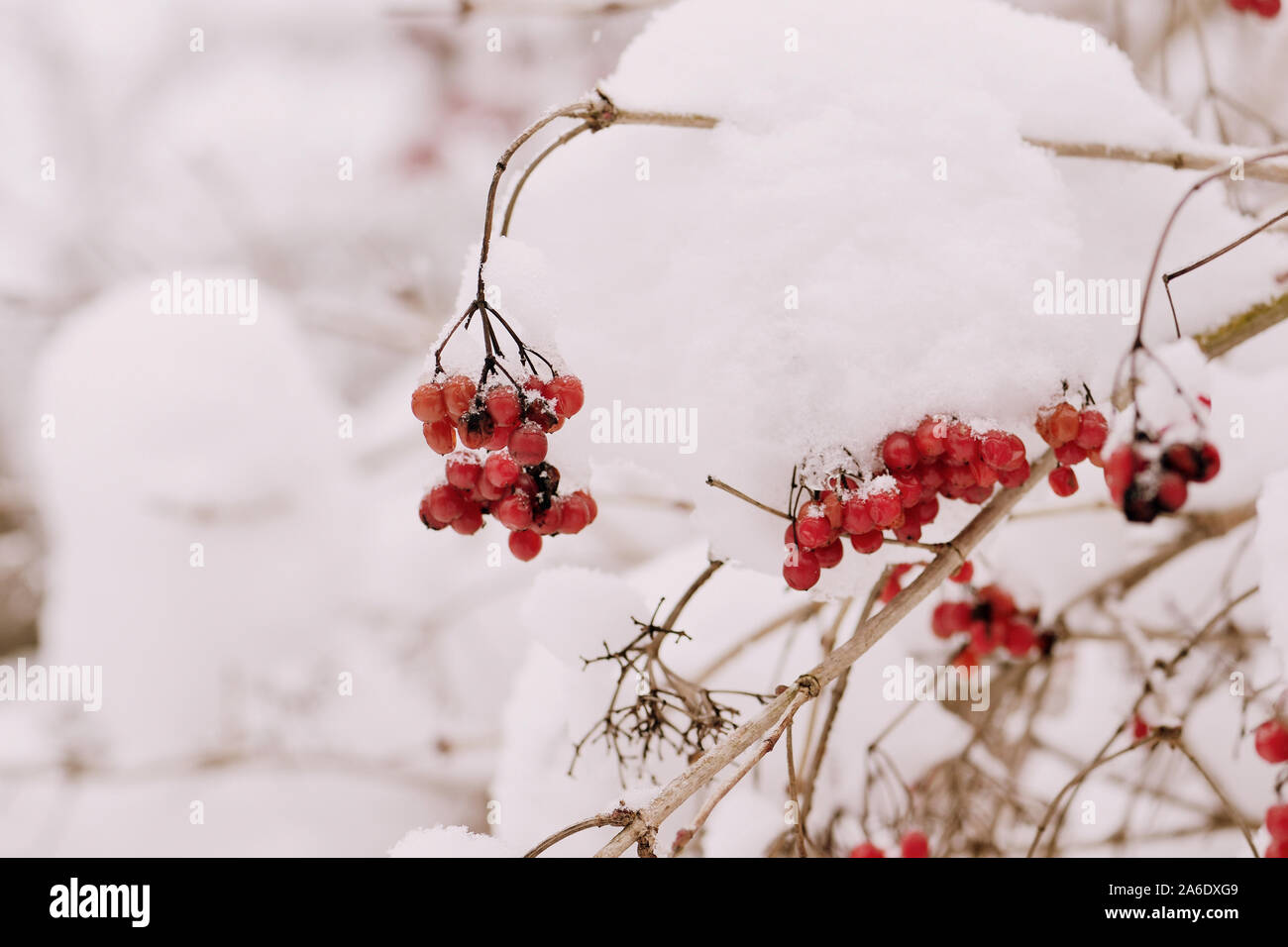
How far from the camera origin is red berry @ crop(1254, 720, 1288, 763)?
41.1 inches

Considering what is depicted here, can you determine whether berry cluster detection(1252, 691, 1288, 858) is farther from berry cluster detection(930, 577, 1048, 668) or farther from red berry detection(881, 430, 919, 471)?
red berry detection(881, 430, 919, 471)

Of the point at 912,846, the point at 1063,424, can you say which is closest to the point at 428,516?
the point at 1063,424

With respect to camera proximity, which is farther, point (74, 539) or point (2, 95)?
point (2, 95)

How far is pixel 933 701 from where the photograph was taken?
1.54 metres

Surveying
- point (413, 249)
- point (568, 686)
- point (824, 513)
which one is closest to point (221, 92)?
point (413, 249)

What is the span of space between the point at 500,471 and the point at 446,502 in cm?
9

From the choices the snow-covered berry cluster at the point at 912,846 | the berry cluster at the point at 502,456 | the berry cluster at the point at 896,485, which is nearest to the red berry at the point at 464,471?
the berry cluster at the point at 502,456

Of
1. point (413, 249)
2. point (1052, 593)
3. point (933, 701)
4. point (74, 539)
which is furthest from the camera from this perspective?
point (413, 249)

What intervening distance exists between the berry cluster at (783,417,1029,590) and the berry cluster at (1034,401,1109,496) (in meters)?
0.04

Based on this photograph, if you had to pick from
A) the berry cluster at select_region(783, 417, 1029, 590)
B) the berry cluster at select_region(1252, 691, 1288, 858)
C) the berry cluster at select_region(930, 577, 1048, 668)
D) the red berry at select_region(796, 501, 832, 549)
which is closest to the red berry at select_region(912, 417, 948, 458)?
the berry cluster at select_region(783, 417, 1029, 590)

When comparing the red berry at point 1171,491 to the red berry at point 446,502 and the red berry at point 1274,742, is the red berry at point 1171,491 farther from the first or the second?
the red berry at point 446,502

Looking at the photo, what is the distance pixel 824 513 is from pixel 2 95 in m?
6.33
